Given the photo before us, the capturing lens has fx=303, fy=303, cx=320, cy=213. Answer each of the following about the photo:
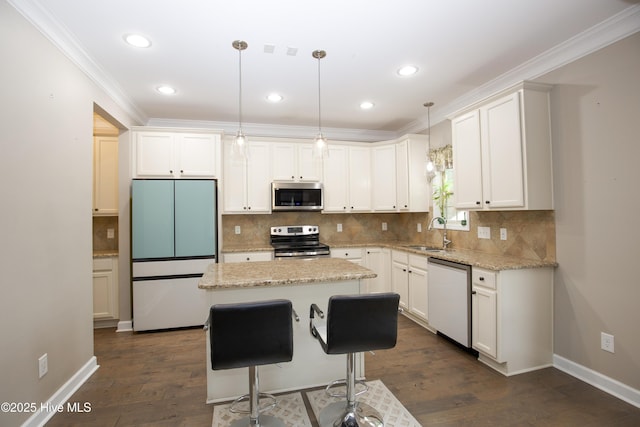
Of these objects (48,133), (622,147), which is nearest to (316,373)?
(48,133)

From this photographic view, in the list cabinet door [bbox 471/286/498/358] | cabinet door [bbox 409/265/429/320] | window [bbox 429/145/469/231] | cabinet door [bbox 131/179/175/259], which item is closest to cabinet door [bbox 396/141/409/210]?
window [bbox 429/145/469/231]

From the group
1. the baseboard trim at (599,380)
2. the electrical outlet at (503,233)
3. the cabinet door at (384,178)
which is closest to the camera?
the baseboard trim at (599,380)

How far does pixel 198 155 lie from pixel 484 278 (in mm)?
3498

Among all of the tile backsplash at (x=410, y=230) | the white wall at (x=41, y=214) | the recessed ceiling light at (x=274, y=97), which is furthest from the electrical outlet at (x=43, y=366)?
the recessed ceiling light at (x=274, y=97)

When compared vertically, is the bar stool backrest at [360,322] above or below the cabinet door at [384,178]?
below

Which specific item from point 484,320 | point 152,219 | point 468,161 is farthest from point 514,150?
point 152,219

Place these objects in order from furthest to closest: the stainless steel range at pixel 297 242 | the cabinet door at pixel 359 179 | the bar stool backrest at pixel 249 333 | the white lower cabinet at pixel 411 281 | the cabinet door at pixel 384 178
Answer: the cabinet door at pixel 359 179
the cabinet door at pixel 384 178
the stainless steel range at pixel 297 242
the white lower cabinet at pixel 411 281
the bar stool backrest at pixel 249 333

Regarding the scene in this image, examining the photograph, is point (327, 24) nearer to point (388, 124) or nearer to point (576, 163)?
point (576, 163)

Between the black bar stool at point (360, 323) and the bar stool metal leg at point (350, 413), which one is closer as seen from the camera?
the black bar stool at point (360, 323)

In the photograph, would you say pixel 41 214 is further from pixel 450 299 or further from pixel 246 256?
pixel 450 299

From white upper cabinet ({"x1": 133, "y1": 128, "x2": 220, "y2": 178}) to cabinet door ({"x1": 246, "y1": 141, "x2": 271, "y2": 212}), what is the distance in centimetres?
50

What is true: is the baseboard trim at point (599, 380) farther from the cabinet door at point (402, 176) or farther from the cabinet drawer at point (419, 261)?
the cabinet door at point (402, 176)

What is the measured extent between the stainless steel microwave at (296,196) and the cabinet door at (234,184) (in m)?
Answer: 0.42

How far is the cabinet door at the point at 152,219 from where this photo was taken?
359 centimetres
